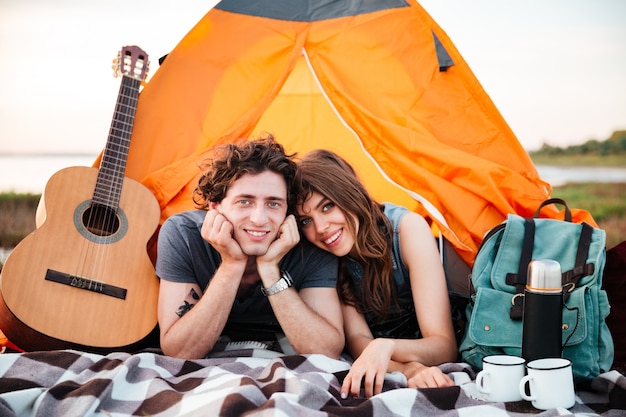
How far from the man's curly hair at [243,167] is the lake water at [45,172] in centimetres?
252

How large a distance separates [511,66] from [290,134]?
134 inches

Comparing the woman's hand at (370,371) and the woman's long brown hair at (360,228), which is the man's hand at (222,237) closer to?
the woman's long brown hair at (360,228)

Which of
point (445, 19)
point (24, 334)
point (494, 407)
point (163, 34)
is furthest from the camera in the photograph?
point (445, 19)

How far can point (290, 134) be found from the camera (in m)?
3.64

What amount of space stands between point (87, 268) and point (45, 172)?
3921mm

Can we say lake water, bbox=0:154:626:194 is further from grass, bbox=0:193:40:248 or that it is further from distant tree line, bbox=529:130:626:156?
distant tree line, bbox=529:130:626:156

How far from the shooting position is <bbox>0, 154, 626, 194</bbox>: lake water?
5.62m

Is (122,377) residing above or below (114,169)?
below

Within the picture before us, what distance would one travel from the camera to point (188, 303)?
7.47ft

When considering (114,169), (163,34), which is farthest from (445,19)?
(114,169)

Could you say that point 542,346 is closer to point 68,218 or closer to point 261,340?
point 261,340

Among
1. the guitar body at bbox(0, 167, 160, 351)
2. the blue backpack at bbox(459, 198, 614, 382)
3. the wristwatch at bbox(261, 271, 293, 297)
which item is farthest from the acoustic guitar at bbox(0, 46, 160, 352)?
the blue backpack at bbox(459, 198, 614, 382)

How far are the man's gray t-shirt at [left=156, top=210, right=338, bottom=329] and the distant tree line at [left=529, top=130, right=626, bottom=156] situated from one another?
19.7 feet

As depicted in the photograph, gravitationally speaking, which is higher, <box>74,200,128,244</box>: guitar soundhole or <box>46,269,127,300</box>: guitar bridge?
<box>74,200,128,244</box>: guitar soundhole
